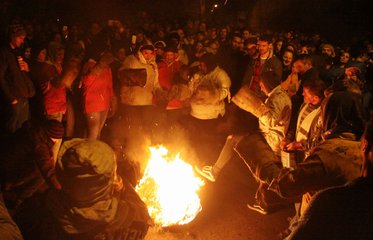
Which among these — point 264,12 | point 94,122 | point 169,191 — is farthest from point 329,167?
point 264,12

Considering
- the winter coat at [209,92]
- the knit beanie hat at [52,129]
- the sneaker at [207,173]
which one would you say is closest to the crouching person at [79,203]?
the knit beanie hat at [52,129]

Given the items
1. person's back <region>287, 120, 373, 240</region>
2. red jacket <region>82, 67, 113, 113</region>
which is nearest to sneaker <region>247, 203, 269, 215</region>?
red jacket <region>82, 67, 113, 113</region>

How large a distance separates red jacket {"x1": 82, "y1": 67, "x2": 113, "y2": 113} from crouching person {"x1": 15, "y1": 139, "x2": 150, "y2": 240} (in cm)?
351

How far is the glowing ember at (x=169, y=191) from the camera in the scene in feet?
16.2

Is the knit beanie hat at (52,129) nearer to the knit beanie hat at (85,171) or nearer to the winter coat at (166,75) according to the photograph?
the knit beanie hat at (85,171)

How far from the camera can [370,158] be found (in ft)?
6.49

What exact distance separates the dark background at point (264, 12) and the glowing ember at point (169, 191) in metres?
16.2

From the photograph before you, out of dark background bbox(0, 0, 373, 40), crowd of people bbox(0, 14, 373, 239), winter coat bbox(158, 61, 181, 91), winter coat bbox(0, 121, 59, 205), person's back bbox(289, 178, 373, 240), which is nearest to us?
person's back bbox(289, 178, 373, 240)

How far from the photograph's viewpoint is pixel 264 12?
24750 millimetres

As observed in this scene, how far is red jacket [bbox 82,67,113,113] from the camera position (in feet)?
21.3

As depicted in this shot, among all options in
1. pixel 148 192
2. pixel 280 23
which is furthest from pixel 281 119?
pixel 280 23

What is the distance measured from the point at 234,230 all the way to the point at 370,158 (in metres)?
3.47

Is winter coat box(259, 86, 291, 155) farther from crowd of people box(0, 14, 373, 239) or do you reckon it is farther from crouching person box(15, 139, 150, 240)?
crouching person box(15, 139, 150, 240)

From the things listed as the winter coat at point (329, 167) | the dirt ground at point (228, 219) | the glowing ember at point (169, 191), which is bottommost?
the dirt ground at point (228, 219)
